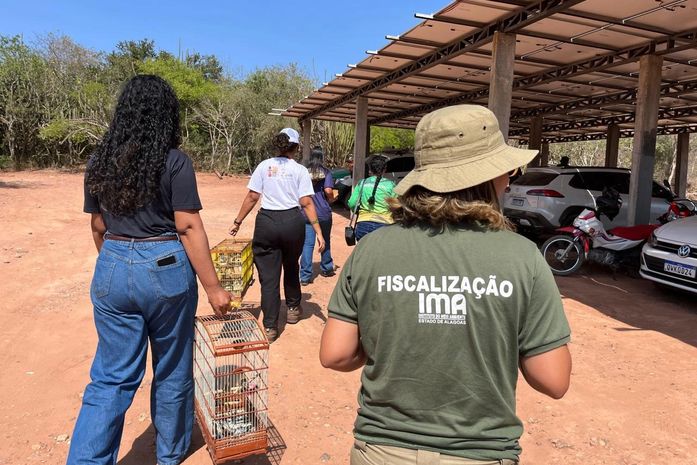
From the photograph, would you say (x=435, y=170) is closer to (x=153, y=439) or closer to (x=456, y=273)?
(x=456, y=273)

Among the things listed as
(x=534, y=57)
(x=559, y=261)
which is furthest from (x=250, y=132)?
(x=559, y=261)

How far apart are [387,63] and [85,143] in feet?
68.5

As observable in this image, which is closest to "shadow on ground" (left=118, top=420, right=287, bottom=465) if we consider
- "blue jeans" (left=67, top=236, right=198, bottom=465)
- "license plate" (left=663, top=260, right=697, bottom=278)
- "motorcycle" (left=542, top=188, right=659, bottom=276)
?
"blue jeans" (left=67, top=236, right=198, bottom=465)

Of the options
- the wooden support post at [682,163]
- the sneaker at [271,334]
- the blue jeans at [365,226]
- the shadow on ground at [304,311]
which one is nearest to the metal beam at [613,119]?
the wooden support post at [682,163]

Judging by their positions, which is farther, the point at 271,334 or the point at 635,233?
the point at 635,233

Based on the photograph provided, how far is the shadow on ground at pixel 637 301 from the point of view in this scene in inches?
228

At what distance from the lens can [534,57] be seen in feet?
33.7

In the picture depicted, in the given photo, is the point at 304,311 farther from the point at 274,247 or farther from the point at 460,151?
the point at 460,151

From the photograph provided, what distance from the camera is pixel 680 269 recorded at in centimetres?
634

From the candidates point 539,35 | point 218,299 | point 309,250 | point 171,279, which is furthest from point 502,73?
point 171,279

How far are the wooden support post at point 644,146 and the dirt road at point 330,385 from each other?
266 cm

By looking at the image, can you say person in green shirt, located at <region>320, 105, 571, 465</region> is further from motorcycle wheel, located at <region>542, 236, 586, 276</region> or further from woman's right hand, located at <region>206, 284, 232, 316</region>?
motorcycle wheel, located at <region>542, 236, 586, 276</region>

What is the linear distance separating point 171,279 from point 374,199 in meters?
3.01

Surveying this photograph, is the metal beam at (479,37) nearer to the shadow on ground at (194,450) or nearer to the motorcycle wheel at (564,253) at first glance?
the motorcycle wheel at (564,253)
